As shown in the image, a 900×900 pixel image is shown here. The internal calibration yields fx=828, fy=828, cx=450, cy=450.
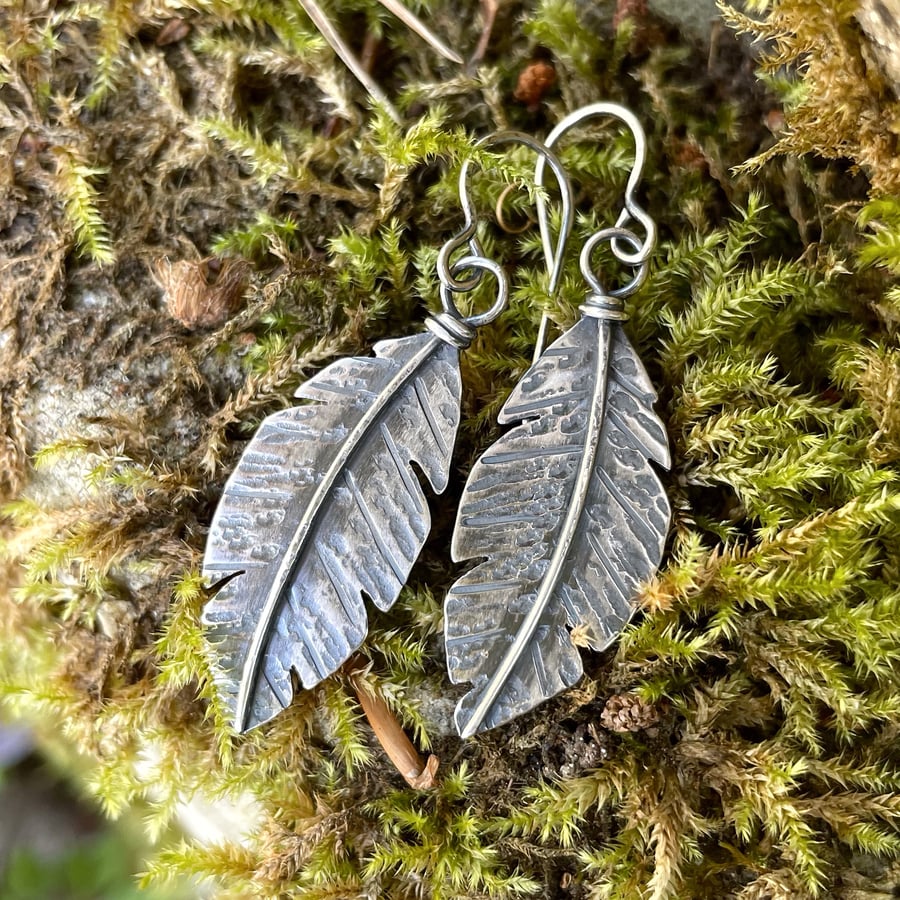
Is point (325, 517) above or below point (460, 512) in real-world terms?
above

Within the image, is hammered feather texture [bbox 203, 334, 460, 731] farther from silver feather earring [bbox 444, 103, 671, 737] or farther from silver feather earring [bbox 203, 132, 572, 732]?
silver feather earring [bbox 444, 103, 671, 737]

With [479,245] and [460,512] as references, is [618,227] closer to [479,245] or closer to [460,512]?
[479,245]

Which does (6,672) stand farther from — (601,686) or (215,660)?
(601,686)

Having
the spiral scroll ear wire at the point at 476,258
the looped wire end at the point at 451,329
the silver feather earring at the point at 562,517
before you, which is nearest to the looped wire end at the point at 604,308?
the silver feather earring at the point at 562,517

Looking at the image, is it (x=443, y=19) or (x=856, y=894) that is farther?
(x=443, y=19)

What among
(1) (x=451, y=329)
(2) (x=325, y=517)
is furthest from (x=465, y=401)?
(2) (x=325, y=517)

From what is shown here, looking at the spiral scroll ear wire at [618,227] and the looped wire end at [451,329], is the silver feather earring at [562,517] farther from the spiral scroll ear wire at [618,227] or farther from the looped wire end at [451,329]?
the looped wire end at [451,329]

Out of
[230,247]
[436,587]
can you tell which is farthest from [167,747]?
[230,247]
